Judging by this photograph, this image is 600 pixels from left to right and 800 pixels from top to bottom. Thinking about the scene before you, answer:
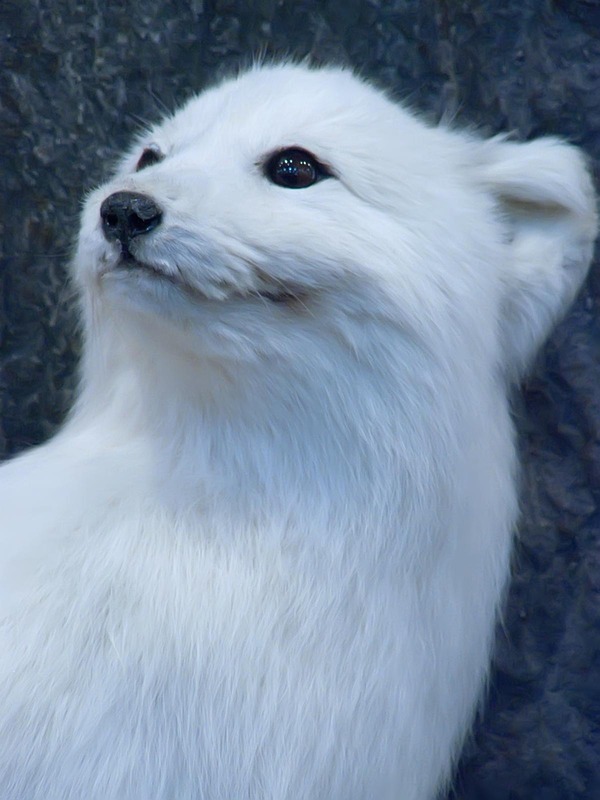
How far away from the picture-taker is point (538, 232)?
3.25 feet

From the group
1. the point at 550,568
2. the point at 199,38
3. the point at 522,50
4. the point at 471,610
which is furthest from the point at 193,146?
the point at 550,568

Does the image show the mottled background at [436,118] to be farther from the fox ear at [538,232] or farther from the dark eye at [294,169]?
the dark eye at [294,169]

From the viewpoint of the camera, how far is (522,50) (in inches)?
42.8

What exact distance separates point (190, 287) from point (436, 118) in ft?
1.51

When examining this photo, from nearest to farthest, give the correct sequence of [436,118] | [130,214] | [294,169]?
1. [130,214]
2. [294,169]
3. [436,118]

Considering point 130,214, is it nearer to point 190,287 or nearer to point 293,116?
point 190,287

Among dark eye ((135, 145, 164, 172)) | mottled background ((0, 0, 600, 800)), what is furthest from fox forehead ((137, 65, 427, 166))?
mottled background ((0, 0, 600, 800))

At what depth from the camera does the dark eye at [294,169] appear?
0.88 meters

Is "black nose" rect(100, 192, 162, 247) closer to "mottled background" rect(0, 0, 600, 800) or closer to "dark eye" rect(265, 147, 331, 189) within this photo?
"dark eye" rect(265, 147, 331, 189)

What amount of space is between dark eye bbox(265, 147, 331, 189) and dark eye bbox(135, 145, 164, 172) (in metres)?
0.16

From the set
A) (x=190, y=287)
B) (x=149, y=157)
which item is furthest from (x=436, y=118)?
(x=190, y=287)

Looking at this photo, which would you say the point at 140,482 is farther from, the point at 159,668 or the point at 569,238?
the point at 569,238

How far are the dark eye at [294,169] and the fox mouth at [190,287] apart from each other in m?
0.12

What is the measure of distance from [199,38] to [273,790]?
0.81 metres
